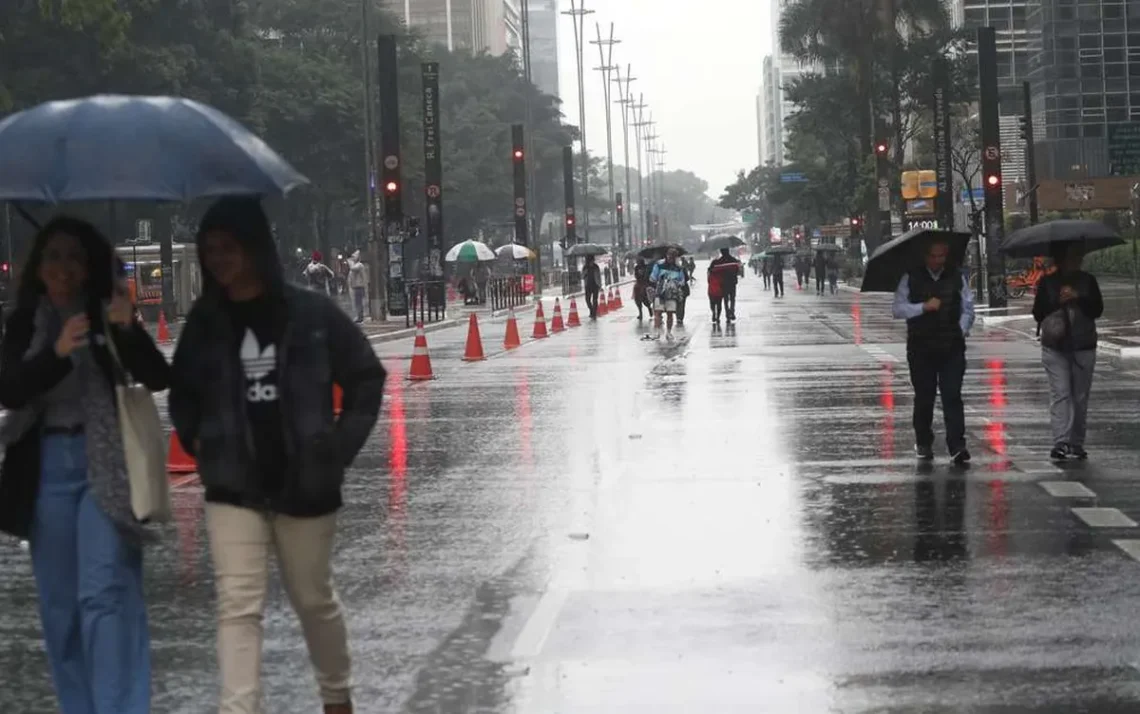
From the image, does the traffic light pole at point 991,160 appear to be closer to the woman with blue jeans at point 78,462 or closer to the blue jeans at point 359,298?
the blue jeans at point 359,298

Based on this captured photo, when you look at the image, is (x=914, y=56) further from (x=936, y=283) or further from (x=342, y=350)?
(x=342, y=350)

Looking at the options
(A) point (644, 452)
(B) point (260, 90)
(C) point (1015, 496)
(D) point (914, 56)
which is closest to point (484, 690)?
(C) point (1015, 496)

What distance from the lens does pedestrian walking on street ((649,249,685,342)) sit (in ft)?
122

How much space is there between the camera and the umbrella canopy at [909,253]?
574 inches

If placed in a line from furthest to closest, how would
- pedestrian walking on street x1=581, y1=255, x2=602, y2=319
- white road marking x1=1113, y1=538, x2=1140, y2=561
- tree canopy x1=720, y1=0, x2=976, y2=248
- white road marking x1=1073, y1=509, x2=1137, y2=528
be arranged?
tree canopy x1=720, y1=0, x2=976, y2=248
pedestrian walking on street x1=581, y1=255, x2=602, y2=319
white road marking x1=1073, y1=509, x2=1137, y2=528
white road marking x1=1113, y1=538, x2=1140, y2=561

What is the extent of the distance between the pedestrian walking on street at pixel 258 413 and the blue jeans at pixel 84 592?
0.98 ft

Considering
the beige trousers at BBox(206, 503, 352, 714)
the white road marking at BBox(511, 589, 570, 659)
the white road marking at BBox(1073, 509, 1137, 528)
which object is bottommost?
the white road marking at BBox(1073, 509, 1137, 528)

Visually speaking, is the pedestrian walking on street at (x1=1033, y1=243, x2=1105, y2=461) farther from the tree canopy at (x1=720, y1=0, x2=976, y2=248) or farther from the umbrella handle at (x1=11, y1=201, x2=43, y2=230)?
the tree canopy at (x1=720, y1=0, x2=976, y2=248)

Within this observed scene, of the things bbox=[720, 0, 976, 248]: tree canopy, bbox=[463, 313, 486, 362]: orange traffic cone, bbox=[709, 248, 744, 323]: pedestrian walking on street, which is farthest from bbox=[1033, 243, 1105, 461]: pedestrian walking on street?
bbox=[720, 0, 976, 248]: tree canopy

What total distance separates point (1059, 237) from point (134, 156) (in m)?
9.80

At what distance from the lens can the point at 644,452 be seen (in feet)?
53.0

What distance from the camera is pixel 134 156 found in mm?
5914

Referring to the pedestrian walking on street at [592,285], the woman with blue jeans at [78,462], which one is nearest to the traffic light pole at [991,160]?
the pedestrian walking on street at [592,285]

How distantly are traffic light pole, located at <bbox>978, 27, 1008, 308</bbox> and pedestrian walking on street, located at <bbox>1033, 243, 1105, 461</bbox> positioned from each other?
30842 mm
